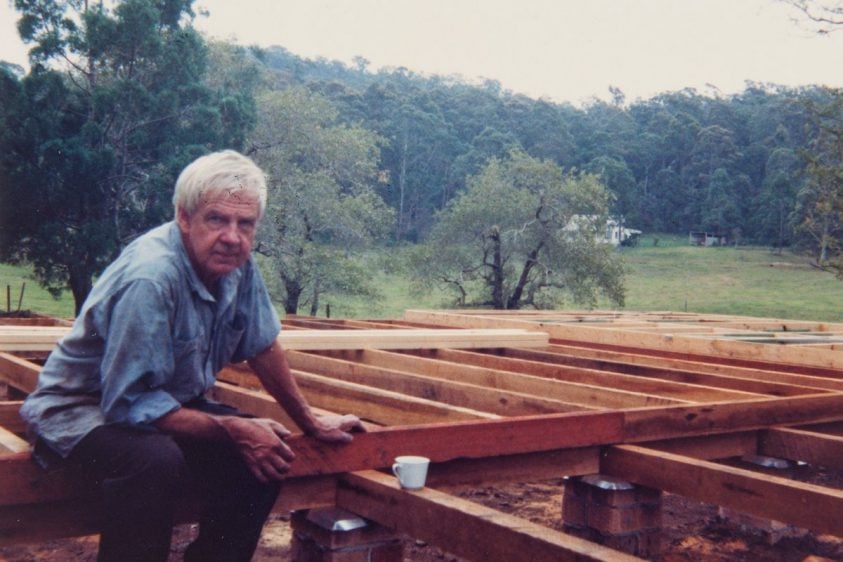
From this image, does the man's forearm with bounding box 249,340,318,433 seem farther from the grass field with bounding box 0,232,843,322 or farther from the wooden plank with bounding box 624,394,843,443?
the grass field with bounding box 0,232,843,322

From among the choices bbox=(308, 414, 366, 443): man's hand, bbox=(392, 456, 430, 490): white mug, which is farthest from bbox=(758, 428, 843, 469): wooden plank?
bbox=(308, 414, 366, 443): man's hand

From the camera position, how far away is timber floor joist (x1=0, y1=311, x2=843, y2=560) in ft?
8.00

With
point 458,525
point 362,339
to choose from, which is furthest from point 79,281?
point 458,525

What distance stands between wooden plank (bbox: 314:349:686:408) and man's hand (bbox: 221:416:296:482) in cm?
201

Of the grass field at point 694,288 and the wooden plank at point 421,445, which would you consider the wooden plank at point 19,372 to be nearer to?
the wooden plank at point 421,445

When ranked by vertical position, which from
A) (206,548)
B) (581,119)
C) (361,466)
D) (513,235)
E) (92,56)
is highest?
(581,119)

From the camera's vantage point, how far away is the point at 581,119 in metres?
53.8

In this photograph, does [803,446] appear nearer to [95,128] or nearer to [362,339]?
[362,339]

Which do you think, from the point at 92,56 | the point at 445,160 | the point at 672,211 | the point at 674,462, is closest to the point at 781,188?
the point at 672,211

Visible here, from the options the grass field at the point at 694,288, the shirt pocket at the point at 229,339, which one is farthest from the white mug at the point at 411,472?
the grass field at the point at 694,288

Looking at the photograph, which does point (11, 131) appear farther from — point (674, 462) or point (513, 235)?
point (674, 462)

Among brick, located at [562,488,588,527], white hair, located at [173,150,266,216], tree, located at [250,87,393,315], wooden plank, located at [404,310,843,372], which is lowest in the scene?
brick, located at [562,488,588,527]

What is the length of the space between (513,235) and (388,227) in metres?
4.56

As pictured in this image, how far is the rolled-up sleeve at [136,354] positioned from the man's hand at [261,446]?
183mm
